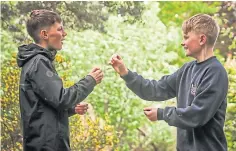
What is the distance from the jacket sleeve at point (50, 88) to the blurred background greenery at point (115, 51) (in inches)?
34.7

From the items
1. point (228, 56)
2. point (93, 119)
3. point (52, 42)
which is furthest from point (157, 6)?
point (52, 42)

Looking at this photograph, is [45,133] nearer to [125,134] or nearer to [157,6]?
[125,134]

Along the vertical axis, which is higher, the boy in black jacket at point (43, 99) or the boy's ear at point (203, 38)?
the boy's ear at point (203, 38)

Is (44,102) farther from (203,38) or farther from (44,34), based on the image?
(203,38)

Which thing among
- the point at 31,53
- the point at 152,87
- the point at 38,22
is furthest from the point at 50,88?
the point at 152,87

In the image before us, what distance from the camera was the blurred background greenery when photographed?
2668 mm

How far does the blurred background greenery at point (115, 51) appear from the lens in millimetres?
2668

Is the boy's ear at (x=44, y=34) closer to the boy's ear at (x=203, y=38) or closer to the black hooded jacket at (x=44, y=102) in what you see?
the black hooded jacket at (x=44, y=102)

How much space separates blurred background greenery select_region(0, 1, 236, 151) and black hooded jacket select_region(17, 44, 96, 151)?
0.86 m

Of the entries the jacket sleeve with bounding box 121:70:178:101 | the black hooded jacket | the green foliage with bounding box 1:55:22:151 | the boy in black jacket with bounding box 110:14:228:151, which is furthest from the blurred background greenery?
the black hooded jacket

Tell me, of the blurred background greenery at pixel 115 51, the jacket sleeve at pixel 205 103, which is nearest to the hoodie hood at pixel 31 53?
the jacket sleeve at pixel 205 103

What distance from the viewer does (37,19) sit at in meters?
1.85

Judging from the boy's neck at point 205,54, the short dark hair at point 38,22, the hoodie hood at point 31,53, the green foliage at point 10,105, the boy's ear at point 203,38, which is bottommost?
the green foliage at point 10,105

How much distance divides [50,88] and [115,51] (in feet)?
3.35
